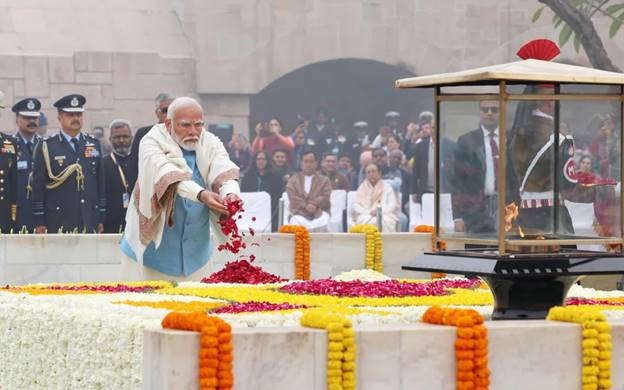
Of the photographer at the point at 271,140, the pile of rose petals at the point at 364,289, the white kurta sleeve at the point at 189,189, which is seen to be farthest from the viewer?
the photographer at the point at 271,140

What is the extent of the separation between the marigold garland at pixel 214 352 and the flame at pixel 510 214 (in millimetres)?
3035

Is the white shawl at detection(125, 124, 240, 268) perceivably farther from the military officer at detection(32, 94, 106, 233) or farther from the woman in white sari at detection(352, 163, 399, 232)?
the woman in white sari at detection(352, 163, 399, 232)

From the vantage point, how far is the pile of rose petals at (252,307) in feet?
38.0

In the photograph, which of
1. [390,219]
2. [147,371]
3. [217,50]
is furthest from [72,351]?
[217,50]

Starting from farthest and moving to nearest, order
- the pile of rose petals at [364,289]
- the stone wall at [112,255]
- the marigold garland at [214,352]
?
the stone wall at [112,255] → the pile of rose petals at [364,289] → the marigold garland at [214,352]

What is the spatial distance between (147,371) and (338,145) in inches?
868

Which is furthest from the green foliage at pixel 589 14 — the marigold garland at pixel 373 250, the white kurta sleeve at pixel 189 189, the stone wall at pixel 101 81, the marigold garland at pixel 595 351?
the marigold garland at pixel 595 351

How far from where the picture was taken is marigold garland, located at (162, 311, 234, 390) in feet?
29.7

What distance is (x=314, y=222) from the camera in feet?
84.7

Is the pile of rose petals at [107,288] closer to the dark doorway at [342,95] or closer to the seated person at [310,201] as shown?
the seated person at [310,201]

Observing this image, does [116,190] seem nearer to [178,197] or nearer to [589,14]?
[178,197]

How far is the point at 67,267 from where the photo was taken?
1928 cm

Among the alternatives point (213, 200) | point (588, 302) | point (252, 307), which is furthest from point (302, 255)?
point (252, 307)

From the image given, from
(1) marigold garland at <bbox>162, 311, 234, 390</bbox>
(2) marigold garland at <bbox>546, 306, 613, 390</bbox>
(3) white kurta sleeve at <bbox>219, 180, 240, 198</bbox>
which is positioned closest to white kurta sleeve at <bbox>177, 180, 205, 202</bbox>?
(3) white kurta sleeve at <bbox>219, 180, 240, 198</bbox>
